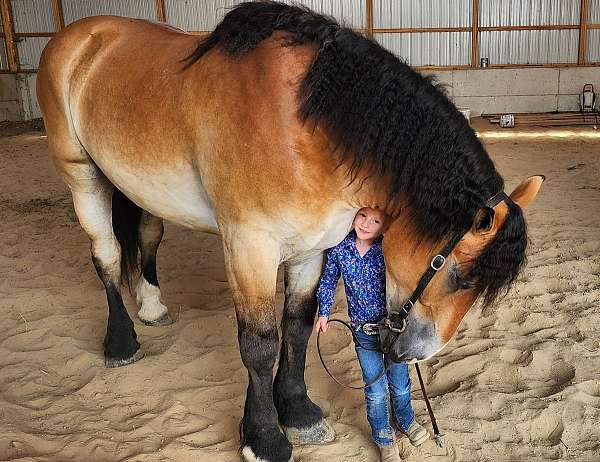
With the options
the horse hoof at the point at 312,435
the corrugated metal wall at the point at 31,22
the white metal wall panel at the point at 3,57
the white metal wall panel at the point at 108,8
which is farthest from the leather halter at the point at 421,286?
the white metal wall panel at the point at 3,57

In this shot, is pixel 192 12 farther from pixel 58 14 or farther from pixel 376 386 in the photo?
pixel 376 386

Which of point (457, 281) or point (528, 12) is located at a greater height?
point (528, 12)

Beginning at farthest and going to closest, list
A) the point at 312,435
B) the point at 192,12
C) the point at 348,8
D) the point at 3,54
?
the point at 3,54 → the point at 192,12 → the point at 348,8 → the point at 312,435

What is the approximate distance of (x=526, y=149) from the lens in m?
9.16

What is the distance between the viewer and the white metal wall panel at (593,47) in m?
13.4

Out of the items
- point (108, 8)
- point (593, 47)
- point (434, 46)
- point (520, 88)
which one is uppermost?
point (108, 8)

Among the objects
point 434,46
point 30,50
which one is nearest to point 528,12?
point 434,46

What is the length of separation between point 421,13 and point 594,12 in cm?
365

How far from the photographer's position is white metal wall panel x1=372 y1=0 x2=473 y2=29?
44.3 ft

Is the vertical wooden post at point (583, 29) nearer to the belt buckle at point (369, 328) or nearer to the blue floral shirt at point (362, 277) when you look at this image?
the blue floral shirt at point (362, 277)

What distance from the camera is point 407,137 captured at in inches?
77.7

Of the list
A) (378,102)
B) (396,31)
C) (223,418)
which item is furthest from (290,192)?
(396,31)

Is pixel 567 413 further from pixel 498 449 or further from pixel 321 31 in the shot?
pixel 321 31

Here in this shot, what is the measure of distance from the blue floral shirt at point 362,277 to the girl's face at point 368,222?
11 cm
